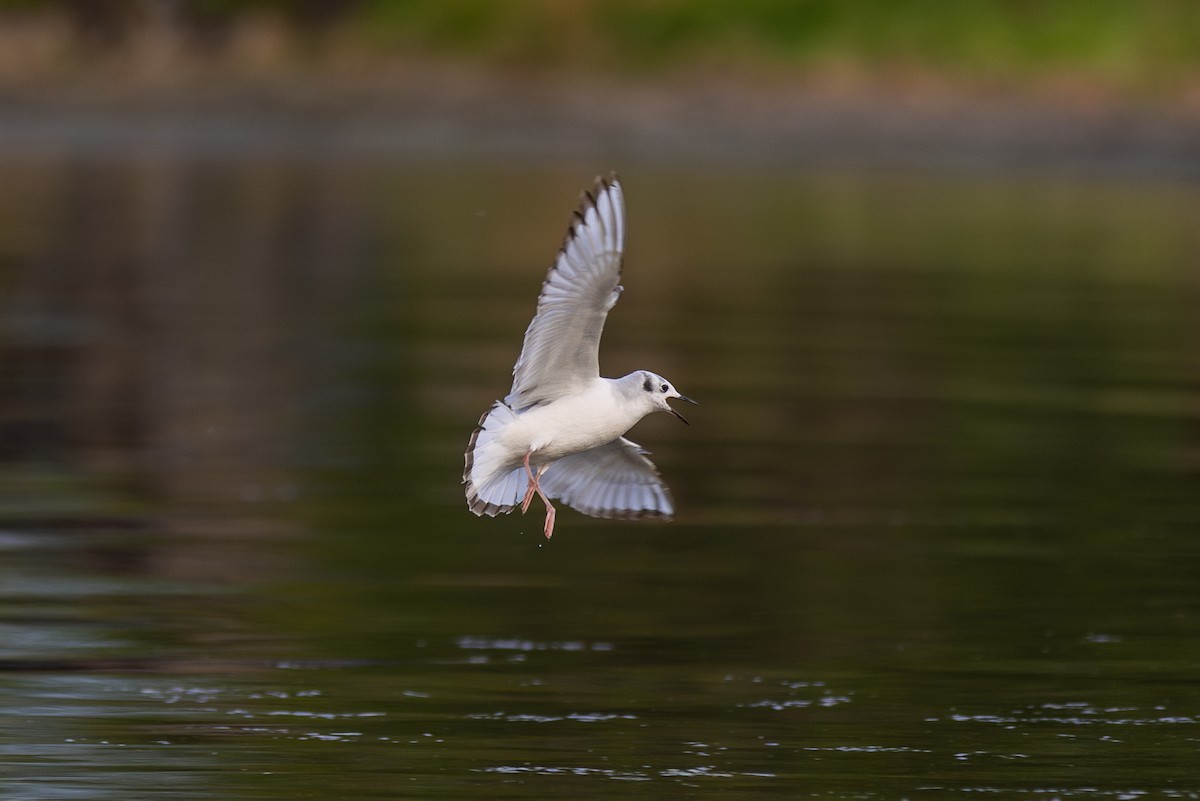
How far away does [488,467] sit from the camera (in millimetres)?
9812

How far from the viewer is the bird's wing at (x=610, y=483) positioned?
33.3 feet

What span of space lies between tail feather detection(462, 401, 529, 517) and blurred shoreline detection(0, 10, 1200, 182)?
3752 cm

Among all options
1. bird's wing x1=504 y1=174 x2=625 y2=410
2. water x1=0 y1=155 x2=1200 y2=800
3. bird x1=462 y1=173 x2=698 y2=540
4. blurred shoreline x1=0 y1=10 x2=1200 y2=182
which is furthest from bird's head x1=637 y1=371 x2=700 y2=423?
blurred shoreline x1=0 y1=10 x2=1200 y2=182

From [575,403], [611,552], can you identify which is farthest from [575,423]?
[611,552]

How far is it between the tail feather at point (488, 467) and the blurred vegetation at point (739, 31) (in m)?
41.7

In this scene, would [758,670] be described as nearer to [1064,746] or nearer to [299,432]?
[1064,746]

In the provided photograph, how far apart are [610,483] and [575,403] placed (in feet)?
2.47

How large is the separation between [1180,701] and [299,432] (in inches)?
305

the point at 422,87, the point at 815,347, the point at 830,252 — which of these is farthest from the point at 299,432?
the point at 422,87

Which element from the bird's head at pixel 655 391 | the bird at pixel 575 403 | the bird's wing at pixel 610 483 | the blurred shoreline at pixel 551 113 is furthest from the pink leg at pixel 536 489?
the blurred shoreline at pixel 551 113

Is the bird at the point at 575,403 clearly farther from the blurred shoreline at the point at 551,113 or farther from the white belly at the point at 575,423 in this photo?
the blurred shoreline at the point at 551,113

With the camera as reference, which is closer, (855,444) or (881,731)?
(881,731)

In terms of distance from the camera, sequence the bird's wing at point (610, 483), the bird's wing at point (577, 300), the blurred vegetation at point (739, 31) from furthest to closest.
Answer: the blurred vegetation at point (739, 31) < the bird's wing at point (610, 483) < the bird's wing at point (577, 300)

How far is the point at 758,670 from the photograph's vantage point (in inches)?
408
